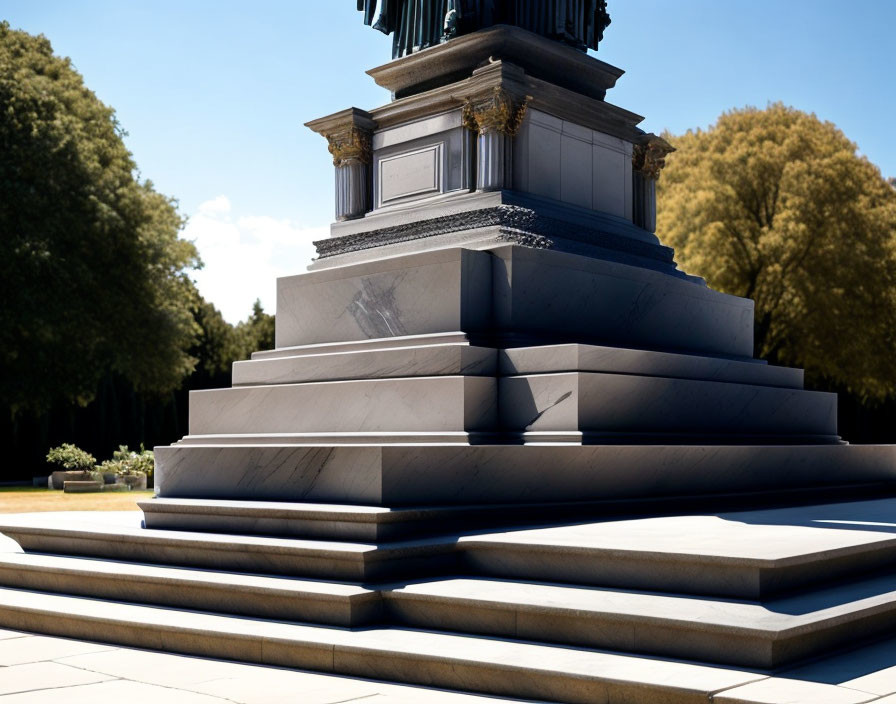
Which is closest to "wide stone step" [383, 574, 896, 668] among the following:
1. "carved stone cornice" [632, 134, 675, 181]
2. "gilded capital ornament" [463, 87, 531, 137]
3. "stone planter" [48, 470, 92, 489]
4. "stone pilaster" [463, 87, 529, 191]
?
"stone pilaster" [463, 87, 529, 191]

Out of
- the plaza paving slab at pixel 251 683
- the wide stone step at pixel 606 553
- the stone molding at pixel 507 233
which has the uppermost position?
the stone molding at pixel 507 233

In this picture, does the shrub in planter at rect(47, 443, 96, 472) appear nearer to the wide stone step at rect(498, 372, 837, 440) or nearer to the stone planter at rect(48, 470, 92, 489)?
the stone planter at rect(48, 470, 92, 489)

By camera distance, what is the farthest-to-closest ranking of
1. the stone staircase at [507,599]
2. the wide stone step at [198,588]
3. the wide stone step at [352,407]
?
the wide stone step at [352,407] < the wide stone step at [198,588] < the stone staircase at [507,599]

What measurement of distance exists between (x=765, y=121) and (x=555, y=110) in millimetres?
27411

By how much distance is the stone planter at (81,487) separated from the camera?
91.6 feet

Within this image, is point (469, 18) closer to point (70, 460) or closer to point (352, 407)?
point (352, 407)

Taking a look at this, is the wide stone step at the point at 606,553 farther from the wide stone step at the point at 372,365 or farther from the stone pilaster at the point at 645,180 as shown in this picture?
the stone pilaster at the point at 645,180

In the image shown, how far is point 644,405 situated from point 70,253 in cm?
2786

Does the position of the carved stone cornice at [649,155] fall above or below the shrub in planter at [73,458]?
above

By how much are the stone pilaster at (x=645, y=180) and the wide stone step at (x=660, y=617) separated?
8.50m

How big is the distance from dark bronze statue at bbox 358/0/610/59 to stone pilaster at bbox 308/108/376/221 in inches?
55.9

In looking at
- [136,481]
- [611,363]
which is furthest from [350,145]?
[136,481]

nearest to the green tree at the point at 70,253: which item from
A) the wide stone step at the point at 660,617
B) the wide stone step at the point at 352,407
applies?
the wide stone step at the point at 352,407

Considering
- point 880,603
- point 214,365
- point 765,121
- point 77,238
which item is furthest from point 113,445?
point 880,603
